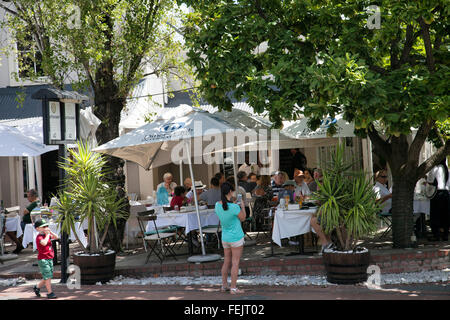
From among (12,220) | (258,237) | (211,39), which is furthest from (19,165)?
(211,39)

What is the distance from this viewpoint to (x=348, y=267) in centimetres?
833

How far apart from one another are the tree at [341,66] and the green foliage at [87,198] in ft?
7.80

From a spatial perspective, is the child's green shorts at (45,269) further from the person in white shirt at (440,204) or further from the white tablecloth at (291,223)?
the person in white shirt at (440,204)

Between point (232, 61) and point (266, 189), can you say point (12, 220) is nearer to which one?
point (266, 189)

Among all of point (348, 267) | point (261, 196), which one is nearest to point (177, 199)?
point (261, 196)

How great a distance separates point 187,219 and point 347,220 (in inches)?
129

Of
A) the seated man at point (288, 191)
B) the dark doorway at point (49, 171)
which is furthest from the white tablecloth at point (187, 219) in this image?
the dark doorway at point (49, 171)

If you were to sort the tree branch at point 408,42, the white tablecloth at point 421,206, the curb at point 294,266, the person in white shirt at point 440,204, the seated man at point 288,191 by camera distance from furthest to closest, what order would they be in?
the seated man at point 288,191 → the white tablecloth at point 421,206 → the person in white shirt at point 440,204 → the tree branch at point 408,42 → the curb at point 294,266

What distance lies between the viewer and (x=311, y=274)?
926cm

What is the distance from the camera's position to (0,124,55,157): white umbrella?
12742 mm

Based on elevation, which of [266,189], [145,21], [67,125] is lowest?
[266,189]

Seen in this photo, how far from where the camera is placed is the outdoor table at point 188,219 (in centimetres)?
1065

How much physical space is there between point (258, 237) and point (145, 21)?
538 cm

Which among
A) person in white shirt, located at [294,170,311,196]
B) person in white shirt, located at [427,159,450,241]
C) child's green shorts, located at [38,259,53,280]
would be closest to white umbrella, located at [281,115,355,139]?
person in white shirt, located at [294,170,311,196]
